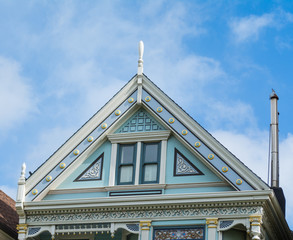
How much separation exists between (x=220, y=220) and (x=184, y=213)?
3.74 feet

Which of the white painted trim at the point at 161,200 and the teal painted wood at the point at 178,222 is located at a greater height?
the white painted trim at the point at 161,200

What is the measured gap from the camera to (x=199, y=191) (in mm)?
24844

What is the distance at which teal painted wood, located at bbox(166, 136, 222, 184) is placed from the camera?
2506 centimetres

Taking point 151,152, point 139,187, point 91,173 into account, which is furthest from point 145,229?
point 91,173

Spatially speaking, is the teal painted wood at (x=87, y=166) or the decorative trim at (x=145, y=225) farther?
the teal painted wood at (x=87, y=166)

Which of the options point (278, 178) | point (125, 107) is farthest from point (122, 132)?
point (278, 178)

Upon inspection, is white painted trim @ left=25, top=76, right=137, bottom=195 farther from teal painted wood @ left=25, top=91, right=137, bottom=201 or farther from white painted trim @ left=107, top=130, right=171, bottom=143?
white painted trim @ left=107, top=130, right=171, bottom=143

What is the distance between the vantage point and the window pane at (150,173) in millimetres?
25547

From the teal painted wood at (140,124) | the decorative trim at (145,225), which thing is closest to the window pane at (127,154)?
the teal painted wood at (140,124)

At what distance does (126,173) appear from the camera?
25.9 meters

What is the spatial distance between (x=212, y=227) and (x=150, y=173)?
2.85 metres

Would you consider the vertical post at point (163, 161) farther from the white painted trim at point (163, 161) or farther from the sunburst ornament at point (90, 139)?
the sunburst ornament at point (90, 139)

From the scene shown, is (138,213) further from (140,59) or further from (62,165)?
(140,59)

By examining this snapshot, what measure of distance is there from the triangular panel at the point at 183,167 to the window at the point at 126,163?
141 cm
